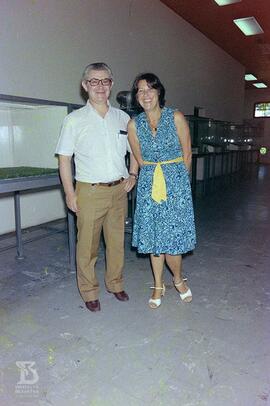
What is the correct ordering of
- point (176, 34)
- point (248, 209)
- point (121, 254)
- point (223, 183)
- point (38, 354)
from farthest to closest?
point (223, 183) → point (176, 34) → point (248, 209) → point (121, 254) → point (38, 354)

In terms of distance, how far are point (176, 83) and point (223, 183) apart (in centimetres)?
268

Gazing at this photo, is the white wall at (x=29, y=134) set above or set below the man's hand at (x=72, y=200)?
above

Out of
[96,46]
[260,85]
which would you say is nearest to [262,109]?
[260,85]

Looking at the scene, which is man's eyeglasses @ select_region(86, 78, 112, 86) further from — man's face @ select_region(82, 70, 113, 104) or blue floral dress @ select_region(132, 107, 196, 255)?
blue floral dress @ select_region(132, 107, 196, 255)

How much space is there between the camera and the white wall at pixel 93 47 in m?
3.58

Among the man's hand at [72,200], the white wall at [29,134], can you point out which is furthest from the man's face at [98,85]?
the white wall at [29,134]

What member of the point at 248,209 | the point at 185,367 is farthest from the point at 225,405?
the point at 248,209

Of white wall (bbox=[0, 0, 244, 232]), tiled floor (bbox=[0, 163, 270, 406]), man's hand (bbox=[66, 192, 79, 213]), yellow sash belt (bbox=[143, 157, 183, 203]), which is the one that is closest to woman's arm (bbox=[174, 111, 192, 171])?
yellow sash belt (bbox=[143, 157, 183, 203])

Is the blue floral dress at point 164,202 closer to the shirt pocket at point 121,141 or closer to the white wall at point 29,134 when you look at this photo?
the shirt pocket at point 121,141

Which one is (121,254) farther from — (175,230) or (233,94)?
(233,94)

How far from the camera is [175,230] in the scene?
2.05 m

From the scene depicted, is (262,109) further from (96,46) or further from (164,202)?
(164,202)

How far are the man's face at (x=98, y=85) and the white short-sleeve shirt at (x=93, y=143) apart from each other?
0.25 feet

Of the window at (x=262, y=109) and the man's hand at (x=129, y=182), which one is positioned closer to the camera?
the man's hand at (x=129, y=182)
